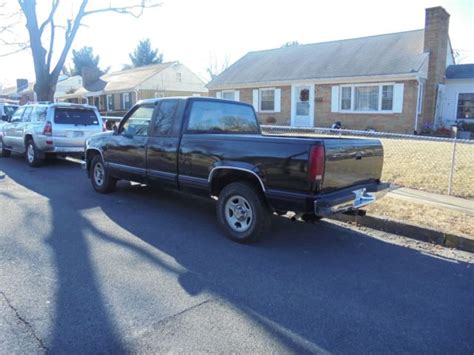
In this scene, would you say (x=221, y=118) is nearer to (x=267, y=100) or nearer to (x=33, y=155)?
(x=33, y=155)

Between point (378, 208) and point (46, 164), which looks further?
point (46, 164)

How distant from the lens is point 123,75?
42.9 m

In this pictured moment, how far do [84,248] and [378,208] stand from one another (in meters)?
4.51

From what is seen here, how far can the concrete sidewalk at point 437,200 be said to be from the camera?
21.9ft

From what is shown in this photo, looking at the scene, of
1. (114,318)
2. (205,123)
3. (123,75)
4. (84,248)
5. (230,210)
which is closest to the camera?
(114,318)

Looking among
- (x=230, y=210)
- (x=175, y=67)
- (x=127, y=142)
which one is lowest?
(x=230, y=210)

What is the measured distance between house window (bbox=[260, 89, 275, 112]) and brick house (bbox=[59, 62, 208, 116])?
562 inches

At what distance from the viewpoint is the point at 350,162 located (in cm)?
496

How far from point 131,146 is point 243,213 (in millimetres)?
2680

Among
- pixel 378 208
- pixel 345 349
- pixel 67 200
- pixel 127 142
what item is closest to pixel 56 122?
pixel 67 200

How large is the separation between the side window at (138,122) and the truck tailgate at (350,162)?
3.31 meters

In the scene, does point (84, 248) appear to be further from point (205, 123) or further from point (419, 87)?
point (419, 87)

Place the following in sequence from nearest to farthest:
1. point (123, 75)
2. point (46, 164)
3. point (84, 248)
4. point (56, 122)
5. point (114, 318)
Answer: point (114, 318) < point (84, 248) < point (56, 122) < point (46, 164) < point (123, 75)

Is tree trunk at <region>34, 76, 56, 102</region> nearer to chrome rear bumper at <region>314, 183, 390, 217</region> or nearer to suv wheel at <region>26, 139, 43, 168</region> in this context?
suv wheel at <region>26, 139, 43, 168</region>
